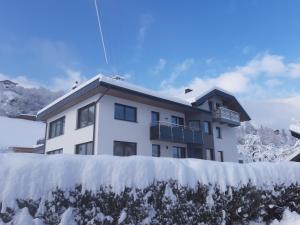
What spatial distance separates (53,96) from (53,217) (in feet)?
279

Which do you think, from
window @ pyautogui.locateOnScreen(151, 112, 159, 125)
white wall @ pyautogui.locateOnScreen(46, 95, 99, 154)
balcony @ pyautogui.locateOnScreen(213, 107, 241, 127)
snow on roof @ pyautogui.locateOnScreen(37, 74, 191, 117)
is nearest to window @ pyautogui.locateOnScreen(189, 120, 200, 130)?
snow on roof @ pyautogui.locateOnScreen(37, 74, 191, 117)

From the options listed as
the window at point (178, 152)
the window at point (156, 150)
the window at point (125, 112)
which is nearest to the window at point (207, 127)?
the window at point (178, 152)

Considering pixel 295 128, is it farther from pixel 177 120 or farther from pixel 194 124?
pixel 177 120

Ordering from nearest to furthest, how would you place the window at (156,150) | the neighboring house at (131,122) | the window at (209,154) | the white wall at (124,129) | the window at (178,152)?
the white wall at (124,129) < the neighboring house at (131,122) < the window at (156,150) < the window at (178,152) < the window at (209,154)

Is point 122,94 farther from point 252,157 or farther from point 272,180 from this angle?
point 252,157

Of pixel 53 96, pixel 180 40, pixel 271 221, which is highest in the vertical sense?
pixel 53 96

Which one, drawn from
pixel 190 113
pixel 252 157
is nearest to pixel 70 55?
pixel 190 113

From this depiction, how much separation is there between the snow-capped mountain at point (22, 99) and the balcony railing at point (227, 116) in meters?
49.0

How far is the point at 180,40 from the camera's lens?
1730 centimetres

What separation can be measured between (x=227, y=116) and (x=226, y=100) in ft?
8.48

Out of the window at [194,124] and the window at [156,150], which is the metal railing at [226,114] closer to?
the window at [194,124]

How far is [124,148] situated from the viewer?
1836cm

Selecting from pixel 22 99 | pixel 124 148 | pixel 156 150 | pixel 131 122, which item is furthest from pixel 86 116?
pixel 22 99

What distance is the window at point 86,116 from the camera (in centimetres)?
1841
